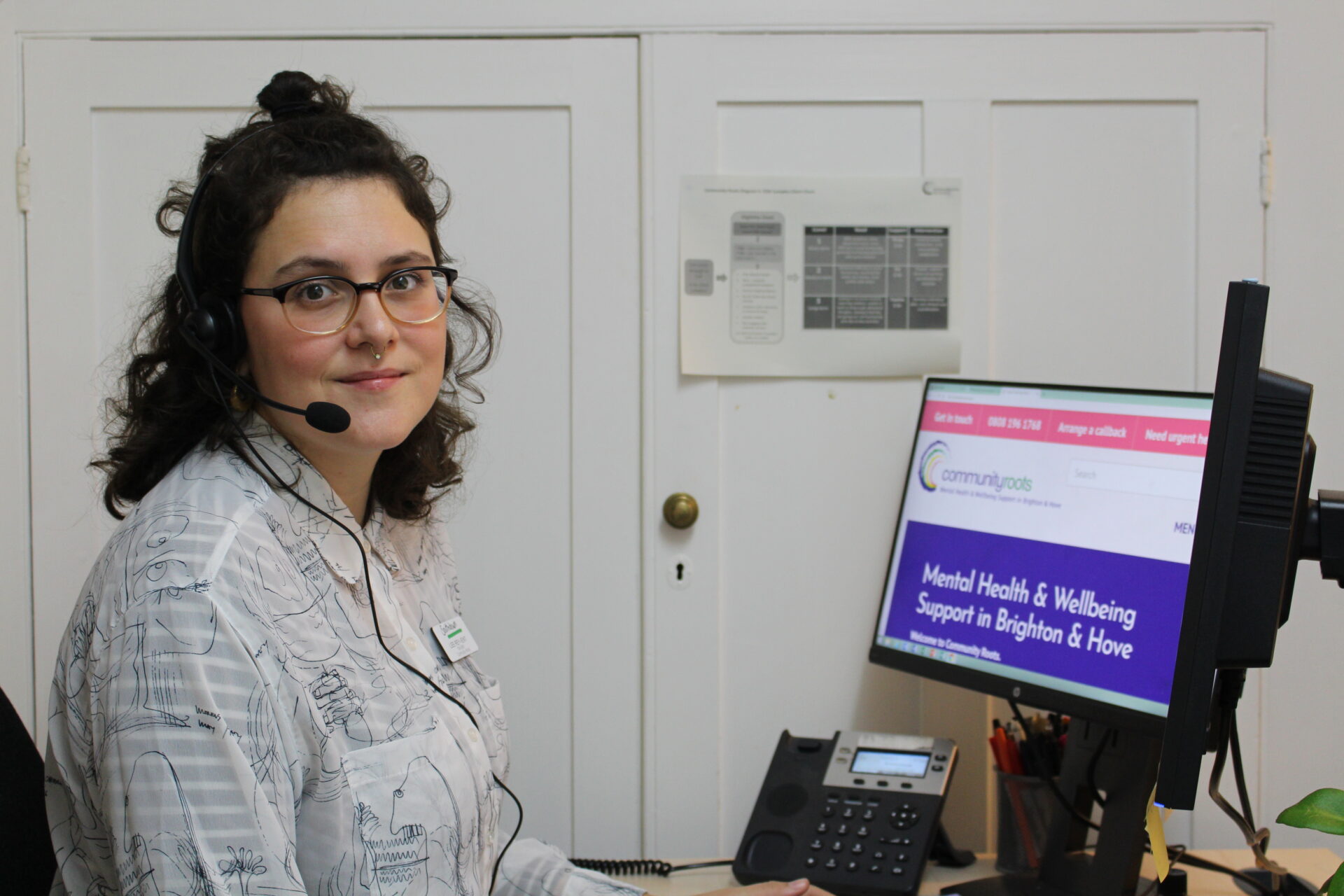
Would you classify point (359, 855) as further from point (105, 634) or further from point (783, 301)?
point (783, 301)

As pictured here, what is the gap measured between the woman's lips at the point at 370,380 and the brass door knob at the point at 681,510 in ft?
2.30

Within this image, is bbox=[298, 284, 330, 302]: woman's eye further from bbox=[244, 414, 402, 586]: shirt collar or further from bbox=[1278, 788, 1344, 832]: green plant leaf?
bbox=[1278, 788, 1344, 832]: green plant leaf

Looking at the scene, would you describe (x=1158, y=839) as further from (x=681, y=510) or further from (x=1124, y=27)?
(x=1124, y=27)

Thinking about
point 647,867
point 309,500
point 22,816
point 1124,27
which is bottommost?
point 647,867

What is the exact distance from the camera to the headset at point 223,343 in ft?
3.27

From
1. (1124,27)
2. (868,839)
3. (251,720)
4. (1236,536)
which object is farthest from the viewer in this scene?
(1124,27)

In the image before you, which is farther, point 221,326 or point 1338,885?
point 221,326

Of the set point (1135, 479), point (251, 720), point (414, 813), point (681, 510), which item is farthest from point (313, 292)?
point (1135, 479)

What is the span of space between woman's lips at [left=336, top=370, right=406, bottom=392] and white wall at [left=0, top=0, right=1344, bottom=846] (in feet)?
2.81

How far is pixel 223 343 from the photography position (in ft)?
3.34

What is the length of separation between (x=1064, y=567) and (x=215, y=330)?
3.54 feet

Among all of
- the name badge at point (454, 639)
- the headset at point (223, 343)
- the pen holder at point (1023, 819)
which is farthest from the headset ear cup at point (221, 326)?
the pen holder at point (1023, 819)

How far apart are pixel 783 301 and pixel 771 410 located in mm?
182

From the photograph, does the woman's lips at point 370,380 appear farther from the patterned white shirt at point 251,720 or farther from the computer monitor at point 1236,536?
the computer monitor at point 1236,536
